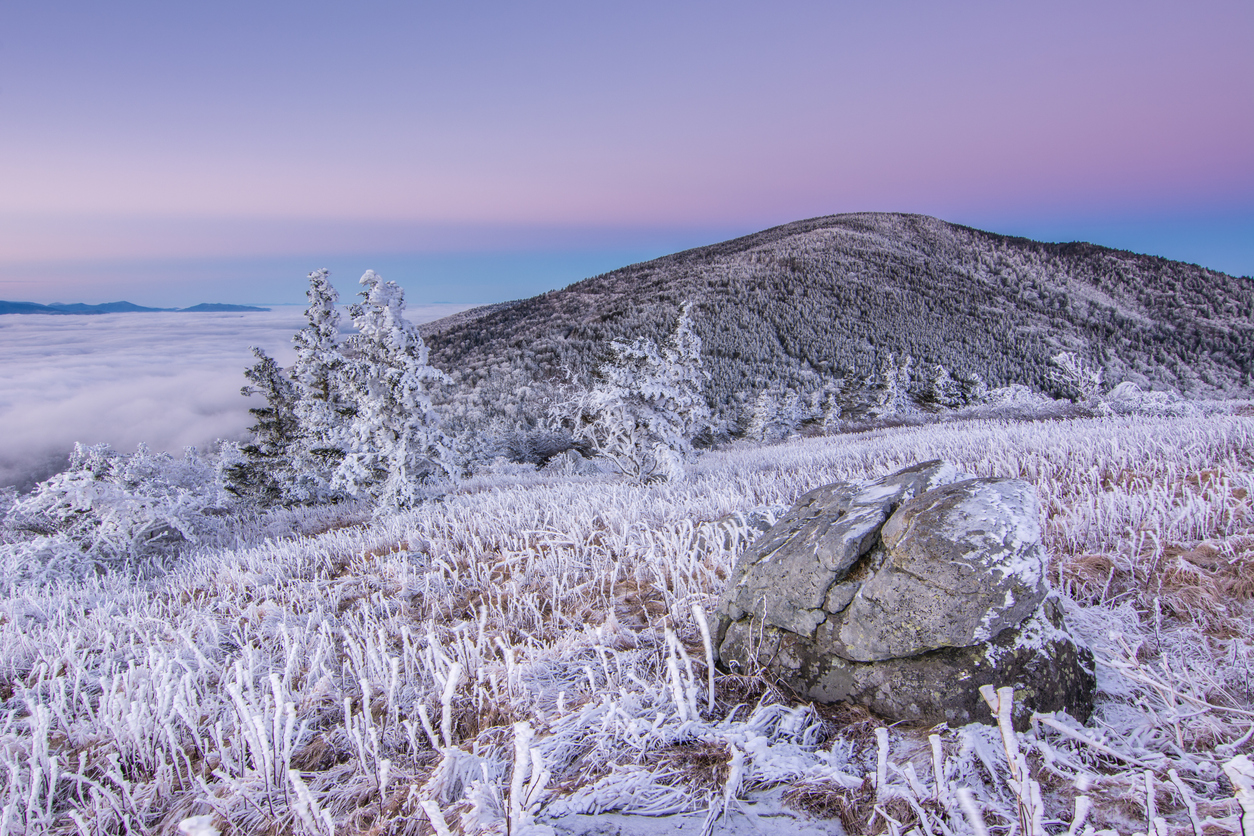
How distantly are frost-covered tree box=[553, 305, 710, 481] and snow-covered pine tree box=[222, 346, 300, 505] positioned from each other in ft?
32.1

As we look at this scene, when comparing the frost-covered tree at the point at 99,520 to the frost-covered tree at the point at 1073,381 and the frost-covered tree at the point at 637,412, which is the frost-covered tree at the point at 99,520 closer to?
the frost-covered tree at the point at 637,412

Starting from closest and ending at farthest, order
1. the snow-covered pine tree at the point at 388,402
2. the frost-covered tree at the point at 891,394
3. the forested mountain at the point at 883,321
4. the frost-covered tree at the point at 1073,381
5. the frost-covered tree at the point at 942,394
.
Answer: the snow-covered pine tree at the point at 388,402 → the frost-covered tree at the point at 1073,381 → the frost-covered tree at the point at 891,394 → the frost-covered tree at the point at 942,394 → the forested mountain at the point at 883,321

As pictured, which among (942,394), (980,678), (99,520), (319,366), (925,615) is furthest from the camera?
(942,394)

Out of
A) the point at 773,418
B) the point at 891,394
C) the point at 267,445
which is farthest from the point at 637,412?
the point at 891,394

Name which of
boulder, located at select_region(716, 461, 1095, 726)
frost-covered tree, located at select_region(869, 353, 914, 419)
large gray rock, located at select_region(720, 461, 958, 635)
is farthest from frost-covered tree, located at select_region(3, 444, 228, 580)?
frost-covered tree, located at select_region(869, 353, 914, 419)

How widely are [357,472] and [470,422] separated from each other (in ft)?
101

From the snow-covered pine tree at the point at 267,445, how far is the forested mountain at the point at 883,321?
24783 millimetres

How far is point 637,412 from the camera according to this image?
12.3m

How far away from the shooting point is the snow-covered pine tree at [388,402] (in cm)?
1030

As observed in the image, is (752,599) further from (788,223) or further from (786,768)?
(788,223)

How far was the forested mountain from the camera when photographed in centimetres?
5309

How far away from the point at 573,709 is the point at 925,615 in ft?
6.30

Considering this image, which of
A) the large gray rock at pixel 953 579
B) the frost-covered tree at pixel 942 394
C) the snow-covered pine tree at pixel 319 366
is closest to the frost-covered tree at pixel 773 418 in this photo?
the frost-covered tree at pixel 942 394

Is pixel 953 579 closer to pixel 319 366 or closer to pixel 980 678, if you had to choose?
pixel 980 678
